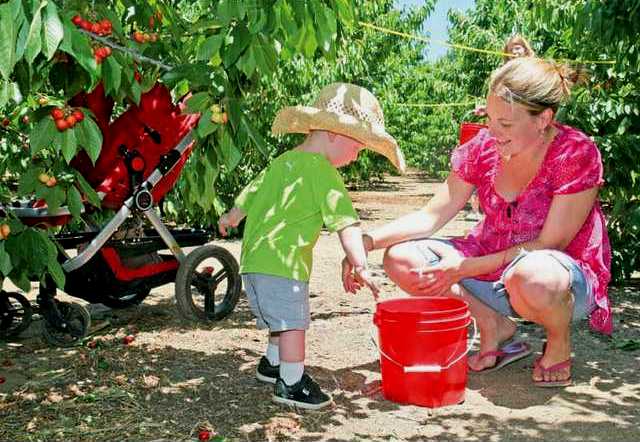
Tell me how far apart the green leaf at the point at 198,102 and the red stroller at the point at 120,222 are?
71.3 inches

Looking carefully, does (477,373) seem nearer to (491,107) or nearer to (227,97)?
(491,107)

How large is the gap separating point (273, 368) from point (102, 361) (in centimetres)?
89

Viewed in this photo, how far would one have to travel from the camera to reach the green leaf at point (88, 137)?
2.36 meters

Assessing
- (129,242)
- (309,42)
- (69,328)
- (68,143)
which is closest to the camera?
(68,143)

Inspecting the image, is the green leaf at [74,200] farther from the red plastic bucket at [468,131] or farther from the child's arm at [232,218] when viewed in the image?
the red plastic bucket at [468,131]

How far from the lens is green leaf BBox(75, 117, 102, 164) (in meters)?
2.36

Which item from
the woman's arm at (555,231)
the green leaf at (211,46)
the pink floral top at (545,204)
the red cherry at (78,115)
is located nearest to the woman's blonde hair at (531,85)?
the pink floral top at (545,204)

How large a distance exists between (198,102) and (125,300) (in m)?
2.49

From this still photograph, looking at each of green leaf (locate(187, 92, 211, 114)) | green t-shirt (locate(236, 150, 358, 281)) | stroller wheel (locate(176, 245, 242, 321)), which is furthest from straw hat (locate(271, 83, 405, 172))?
stroller wheel (locate(176, 245, 242, 321))

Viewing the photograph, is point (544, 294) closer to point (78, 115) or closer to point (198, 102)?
point (198, 102)

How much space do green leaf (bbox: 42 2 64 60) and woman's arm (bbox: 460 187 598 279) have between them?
2.02 m

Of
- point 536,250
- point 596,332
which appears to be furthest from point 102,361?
point 596,332

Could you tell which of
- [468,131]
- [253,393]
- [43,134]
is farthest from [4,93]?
[468,131]

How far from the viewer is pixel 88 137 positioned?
238 centimetres
